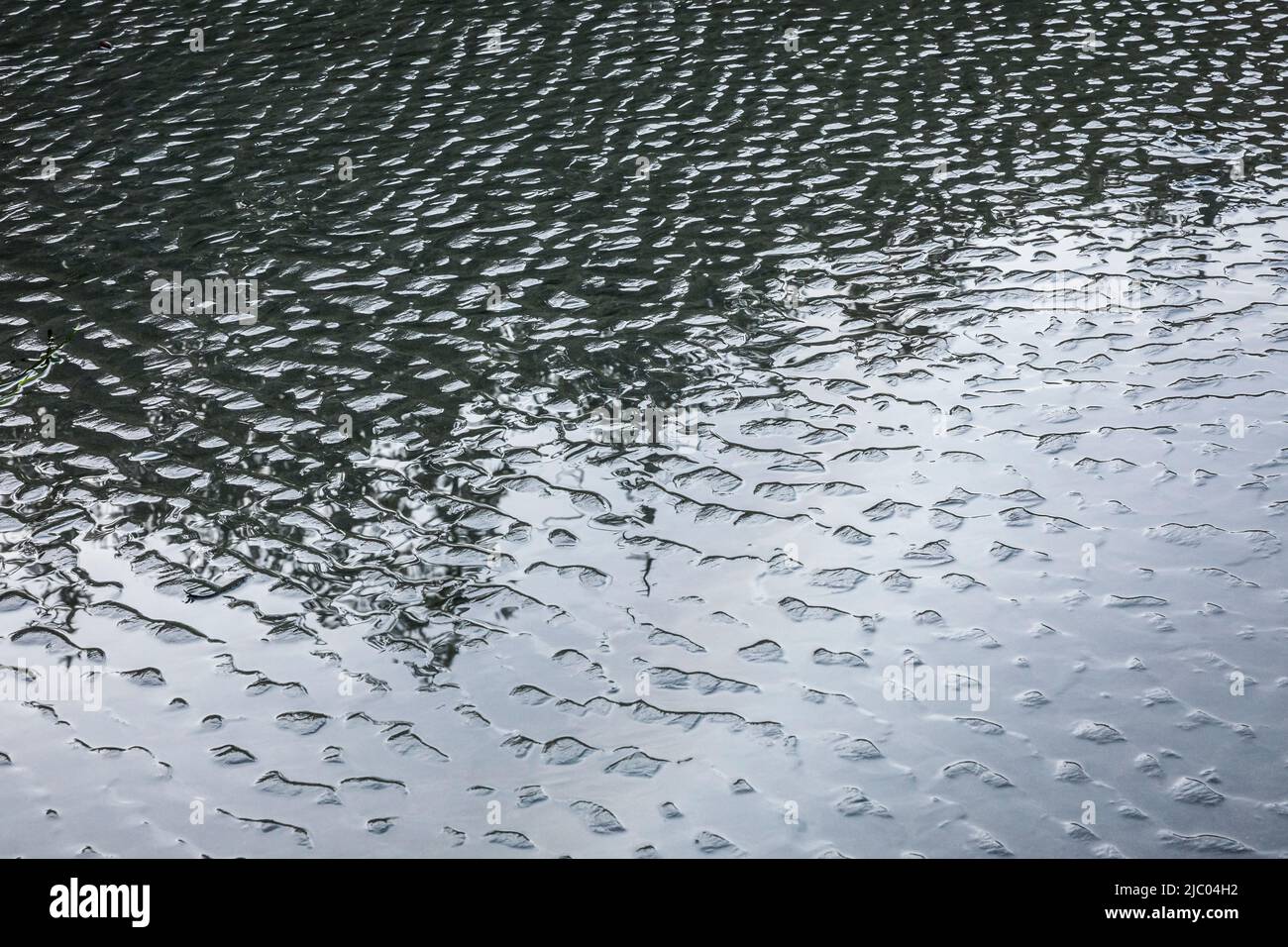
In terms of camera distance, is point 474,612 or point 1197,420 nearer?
point 474,612

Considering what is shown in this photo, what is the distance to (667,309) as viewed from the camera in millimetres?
14898

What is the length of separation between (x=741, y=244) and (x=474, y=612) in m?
7.70

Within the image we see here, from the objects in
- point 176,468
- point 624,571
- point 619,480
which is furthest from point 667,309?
point 176,468

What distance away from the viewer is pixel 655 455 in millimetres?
12391

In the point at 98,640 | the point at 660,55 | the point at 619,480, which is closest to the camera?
the point at 98,640

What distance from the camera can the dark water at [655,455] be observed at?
8.85 metres

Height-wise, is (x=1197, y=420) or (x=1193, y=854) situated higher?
(x=1197, y=420)

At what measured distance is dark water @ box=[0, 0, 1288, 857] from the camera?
885 cm

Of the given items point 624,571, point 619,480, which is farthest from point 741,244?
point 624,571

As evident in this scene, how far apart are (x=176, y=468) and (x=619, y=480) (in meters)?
4.54
